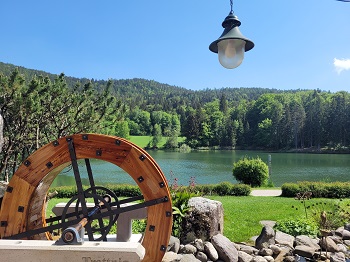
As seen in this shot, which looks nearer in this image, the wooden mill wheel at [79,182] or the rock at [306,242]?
the wooden mill wheel at [79,182]

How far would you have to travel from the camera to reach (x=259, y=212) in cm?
848

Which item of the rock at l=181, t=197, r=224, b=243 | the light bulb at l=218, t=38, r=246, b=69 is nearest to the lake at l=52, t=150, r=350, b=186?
the rock at l=181, t=197, r=224, b=243

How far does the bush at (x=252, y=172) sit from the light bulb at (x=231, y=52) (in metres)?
13.8

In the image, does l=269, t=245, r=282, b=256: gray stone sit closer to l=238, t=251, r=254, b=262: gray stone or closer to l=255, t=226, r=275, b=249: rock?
l=255, t=226, r=275, b=249: rock

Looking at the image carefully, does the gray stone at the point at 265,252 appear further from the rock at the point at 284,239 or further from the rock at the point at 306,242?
the rock at the point at 306,242

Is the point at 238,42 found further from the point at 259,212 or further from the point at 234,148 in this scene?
the point at 234,148

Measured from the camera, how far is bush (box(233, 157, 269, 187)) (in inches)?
667

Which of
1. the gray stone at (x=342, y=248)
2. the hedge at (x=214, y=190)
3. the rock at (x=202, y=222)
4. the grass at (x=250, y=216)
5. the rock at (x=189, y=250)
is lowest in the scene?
the hedge at (x=214, y=190)

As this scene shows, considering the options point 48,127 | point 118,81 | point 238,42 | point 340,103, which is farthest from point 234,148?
point 118,81

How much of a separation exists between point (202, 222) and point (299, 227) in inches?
78.6

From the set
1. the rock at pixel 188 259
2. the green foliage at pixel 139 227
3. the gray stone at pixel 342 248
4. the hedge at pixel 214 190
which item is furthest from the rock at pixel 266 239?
the hedge at pixel 214 190

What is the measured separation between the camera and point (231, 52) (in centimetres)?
368

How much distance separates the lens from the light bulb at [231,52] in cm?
364

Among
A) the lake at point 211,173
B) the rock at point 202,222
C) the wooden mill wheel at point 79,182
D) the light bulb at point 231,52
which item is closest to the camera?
the wooden mill wheel at point 79,182
